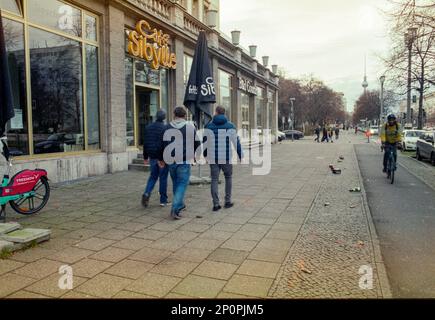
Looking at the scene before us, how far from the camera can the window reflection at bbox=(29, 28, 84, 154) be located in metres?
9.40

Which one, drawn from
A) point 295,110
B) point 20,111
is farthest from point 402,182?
point 295,110

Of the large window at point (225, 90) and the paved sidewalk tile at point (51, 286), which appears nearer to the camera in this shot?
the paved sidewalk tile at point (51, 286)

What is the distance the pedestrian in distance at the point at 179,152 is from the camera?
626cm

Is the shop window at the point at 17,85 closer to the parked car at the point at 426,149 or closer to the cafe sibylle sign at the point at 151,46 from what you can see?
the cafe sibylle sign at the point at 151,46

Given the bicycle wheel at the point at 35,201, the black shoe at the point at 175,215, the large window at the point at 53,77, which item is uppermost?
the large window at the point at 53,77

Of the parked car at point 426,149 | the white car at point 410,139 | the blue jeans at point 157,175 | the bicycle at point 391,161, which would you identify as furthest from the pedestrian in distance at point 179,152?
the white car at point 410,139

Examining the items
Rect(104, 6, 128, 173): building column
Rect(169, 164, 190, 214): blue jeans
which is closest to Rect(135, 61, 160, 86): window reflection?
Rect(104, 6, 128, 173): building column

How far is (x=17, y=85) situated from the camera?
8.81 meters

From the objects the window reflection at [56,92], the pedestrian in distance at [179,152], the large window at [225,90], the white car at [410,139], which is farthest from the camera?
the white car at [410,139]

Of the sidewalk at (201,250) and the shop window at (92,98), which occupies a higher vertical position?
the shop window at (92,98)

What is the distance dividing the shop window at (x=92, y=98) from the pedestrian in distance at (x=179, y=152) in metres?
5.84

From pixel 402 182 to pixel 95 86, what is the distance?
9723mm

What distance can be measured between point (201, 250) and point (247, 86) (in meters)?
22.8
